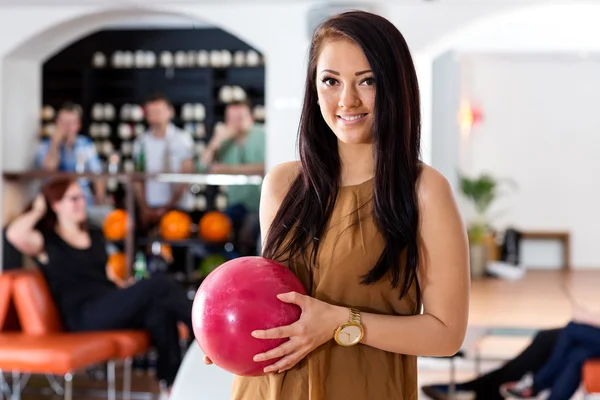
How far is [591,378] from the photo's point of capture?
14.7ft

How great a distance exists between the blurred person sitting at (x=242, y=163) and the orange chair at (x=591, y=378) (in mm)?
2213

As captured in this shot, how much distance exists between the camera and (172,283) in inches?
201

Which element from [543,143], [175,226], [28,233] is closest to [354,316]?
[28,233]

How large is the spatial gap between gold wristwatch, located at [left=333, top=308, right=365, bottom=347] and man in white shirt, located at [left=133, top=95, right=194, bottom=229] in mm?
4633

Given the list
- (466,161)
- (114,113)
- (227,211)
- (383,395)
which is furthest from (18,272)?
(466,161)

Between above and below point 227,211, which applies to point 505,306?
below

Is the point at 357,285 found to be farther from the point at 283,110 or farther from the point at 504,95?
the point at 504,95

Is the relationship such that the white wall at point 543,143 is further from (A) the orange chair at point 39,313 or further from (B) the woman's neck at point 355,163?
(B) the woman's neck at point 355,163

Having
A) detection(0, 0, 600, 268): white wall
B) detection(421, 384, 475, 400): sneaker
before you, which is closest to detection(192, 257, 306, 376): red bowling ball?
detection(421, 384, 475, 400): sneaker

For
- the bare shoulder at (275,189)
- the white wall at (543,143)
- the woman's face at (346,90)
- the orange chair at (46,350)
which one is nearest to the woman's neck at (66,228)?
the orange chair at (46,350)

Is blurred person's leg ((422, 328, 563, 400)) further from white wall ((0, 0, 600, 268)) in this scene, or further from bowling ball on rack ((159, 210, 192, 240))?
bowling ball on rack ((159, 210, 192, 240))

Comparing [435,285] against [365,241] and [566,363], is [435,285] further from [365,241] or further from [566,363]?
[566,363]

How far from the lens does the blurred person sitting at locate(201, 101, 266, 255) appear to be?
6.07 metres

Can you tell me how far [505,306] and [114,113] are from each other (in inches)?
199
